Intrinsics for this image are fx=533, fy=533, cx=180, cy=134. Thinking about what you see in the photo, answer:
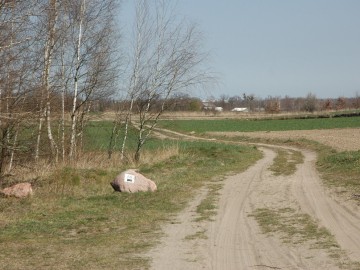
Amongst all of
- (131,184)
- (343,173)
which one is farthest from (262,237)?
(343,173)

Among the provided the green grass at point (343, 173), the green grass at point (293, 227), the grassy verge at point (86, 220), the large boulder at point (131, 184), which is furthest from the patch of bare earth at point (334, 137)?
the green grass at point (293, 227)

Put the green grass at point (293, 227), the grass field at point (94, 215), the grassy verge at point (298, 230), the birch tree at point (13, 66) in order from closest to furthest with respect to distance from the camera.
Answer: the grassy verge at point (298, 230), the grass field at point (94, 215), the green grass at point (293, 227), the birch tree at point (13, 66)

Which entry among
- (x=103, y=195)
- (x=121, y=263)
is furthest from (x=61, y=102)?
(x=121, y=263)

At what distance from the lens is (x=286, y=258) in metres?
7.89

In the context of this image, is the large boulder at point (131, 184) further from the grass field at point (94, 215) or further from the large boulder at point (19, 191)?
the large boulder at point (19, 191)

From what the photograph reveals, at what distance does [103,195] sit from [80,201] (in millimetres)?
1039

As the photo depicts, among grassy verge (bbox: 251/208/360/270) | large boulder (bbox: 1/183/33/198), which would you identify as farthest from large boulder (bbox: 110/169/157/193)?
grassy verge (bbox: 251/208/360/270)

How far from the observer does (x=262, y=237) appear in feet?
31.2

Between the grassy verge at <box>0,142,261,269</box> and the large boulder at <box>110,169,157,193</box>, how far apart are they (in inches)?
14.0

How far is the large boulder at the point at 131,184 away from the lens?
15523 millimetres

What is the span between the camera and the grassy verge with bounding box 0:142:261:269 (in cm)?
811

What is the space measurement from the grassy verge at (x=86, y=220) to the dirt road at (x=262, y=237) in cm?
50

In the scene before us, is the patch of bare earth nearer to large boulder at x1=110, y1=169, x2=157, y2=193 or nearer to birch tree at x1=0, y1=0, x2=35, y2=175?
large boulder at x1=110, y1=169, x2=157, y2=193

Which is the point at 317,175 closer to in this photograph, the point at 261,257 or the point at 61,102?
the point at 61,102
